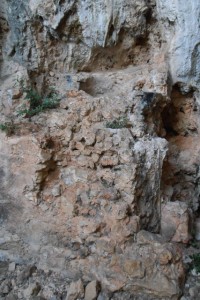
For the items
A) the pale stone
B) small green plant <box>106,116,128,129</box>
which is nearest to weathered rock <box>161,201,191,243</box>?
small green plant <box>106,116,128,129</box>

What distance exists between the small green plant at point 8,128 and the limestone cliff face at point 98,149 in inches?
1.0

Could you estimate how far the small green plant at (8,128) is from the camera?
3975mm

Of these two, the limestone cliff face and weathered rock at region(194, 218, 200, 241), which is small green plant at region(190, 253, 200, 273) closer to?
the limestone cliff face

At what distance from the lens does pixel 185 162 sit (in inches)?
196

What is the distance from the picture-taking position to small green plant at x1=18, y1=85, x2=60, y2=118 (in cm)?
423

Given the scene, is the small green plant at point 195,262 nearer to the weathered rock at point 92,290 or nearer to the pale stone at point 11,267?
the weathered rock at point 92,290

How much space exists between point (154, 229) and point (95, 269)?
3.29 ft

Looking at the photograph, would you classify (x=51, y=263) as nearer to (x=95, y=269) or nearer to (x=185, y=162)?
(x=95, y=269)

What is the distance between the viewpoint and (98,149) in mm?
3877

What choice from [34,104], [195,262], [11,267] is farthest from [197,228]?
[34,104]

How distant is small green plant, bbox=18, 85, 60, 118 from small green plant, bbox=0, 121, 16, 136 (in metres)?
A: 0.23

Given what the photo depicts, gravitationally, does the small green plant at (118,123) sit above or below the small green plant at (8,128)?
above

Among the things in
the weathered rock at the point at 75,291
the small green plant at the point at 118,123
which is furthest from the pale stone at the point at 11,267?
the small green plant at the point at 118,123

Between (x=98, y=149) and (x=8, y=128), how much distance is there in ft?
4.33
